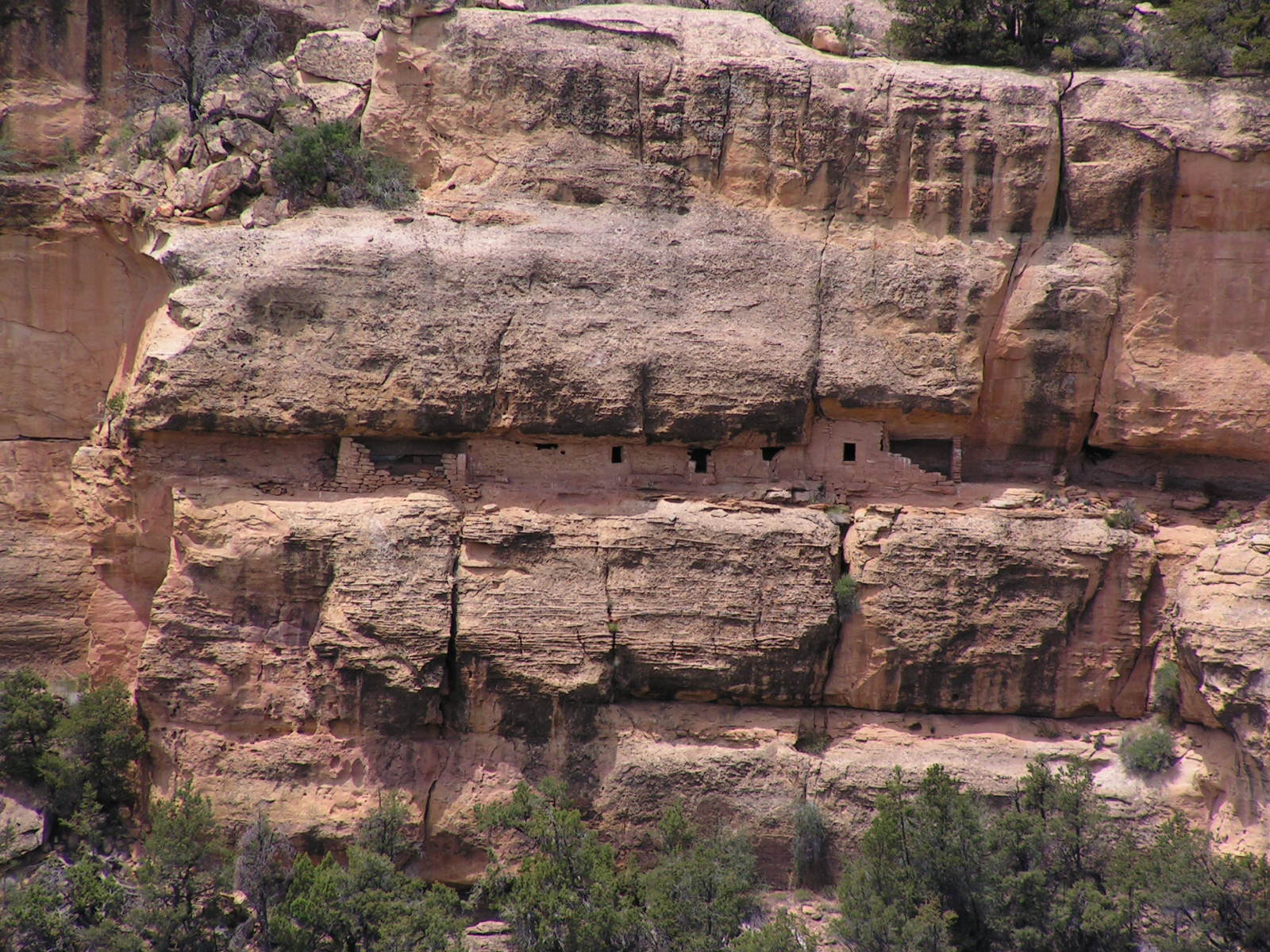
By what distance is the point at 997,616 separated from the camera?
11.9 meters

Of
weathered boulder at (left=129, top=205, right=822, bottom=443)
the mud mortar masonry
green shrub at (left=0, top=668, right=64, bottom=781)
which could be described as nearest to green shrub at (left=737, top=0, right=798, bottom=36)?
the mud mortar masonry

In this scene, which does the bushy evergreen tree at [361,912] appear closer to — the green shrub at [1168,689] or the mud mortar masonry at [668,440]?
the mud mortar masonry at [668,440]

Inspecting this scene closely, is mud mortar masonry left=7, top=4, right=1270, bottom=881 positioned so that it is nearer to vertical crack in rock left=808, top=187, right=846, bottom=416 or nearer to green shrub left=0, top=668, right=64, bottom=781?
vertical crack in rock left=808, top=187, right=846, bottom=416

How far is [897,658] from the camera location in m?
11.9

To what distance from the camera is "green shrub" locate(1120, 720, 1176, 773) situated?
1159 centimetres

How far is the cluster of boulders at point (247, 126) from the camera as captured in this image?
481 inches

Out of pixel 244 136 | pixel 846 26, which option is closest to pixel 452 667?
pixel 244 136

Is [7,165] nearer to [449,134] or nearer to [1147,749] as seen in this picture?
[449,134]

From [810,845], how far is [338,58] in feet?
32.2

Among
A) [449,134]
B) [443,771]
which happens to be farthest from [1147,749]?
[449,134]

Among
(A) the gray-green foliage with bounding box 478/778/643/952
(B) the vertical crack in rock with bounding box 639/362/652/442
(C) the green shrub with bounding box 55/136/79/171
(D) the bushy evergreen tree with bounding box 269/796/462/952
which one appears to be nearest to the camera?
(D) the bushy evergreen tree with bounding box 269/796/462/952

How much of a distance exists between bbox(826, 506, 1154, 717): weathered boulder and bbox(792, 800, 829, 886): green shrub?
1.26 m

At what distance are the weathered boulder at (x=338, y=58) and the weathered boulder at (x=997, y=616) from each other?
742 cm

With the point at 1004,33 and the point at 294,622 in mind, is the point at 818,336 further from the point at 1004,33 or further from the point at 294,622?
the point at 294,622
